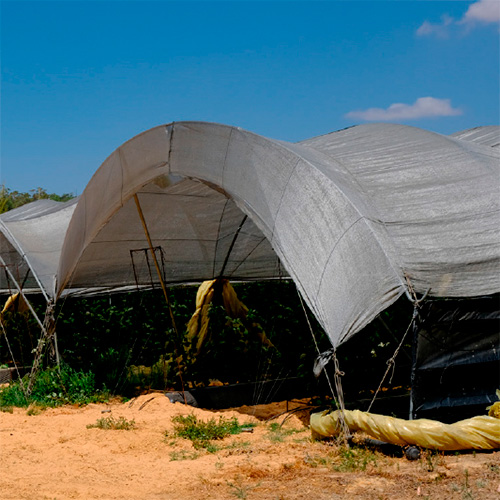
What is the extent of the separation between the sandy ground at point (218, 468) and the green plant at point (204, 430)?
8 centimetres

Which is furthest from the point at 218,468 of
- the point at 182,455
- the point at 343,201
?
the point at 343,201

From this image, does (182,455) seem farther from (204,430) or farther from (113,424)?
(113,424)

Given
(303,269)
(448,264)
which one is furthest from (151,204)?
(448,264)

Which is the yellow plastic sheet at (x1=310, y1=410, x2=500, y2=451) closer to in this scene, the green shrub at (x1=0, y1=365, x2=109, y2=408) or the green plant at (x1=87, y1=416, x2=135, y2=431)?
the green plant at (x1=87, y1=416, x2=135, y2=431)

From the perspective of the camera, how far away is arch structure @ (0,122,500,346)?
18.4 feet

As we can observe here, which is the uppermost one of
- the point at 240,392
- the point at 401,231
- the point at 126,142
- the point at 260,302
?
the point at 126,142

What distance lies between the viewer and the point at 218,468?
207 inches

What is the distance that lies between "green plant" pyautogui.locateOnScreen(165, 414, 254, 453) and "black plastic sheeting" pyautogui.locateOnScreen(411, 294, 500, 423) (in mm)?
1806

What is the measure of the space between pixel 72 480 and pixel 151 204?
449 cm

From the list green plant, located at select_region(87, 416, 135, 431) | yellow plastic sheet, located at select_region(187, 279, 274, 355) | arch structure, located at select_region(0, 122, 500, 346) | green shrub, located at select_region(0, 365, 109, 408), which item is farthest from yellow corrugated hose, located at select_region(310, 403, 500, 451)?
green shrub, located at select_region(0, 365, 109, 408)

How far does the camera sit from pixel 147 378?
9336 millimetres

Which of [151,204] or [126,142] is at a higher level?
[126,142]

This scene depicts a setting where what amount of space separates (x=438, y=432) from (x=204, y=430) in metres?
2.22

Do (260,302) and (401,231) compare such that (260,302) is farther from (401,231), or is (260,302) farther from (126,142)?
(401,231)
